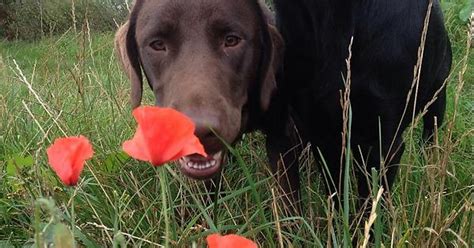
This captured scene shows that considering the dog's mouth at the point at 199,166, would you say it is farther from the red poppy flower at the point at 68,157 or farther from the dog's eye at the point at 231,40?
the red poppy flower at the point at 68,157

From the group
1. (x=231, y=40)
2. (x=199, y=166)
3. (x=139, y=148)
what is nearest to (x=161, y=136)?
(x=139, y=148)

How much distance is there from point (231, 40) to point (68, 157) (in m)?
1.47

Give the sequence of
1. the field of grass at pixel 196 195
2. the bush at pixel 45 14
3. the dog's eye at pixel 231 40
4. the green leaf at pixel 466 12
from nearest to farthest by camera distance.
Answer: the field of grass at pixel 196 195, the dog's eye at pixel 231 40, the green leaf at pixel 466 12, the bush at pixel 45 14

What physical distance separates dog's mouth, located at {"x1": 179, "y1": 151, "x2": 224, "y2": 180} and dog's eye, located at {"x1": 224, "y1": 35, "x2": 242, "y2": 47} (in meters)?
0.58

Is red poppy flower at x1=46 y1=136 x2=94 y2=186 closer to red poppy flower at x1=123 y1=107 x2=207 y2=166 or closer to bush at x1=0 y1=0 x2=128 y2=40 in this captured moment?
red poppy flower at x1=123 y1=107 x2=207 y2=166

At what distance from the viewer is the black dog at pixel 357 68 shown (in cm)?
207

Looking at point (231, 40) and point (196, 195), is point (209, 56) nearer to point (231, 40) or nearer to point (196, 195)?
point (231, 40)

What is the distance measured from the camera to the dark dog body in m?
2.06

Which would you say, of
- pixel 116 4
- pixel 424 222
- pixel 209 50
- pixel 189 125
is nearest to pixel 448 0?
pixel 209 50

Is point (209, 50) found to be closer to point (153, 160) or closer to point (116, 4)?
point (153, 160)

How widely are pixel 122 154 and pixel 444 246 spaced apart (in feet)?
4.11

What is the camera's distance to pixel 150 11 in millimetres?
2297

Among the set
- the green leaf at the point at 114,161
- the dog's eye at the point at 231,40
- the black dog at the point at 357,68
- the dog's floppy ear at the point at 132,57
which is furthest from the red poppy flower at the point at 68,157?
the dog's floppy ear at the point at 132,57


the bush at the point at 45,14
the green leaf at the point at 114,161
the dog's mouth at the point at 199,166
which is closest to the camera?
the dog's mouth at the point at 199,166
